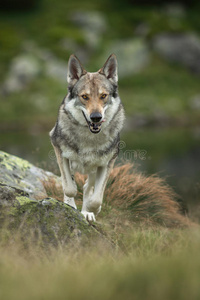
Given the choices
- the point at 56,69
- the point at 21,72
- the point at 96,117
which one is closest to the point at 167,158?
the point at 96,117

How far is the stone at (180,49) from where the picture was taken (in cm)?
4866

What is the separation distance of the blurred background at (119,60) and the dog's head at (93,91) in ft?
46.2

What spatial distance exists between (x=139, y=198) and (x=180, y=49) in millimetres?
44873

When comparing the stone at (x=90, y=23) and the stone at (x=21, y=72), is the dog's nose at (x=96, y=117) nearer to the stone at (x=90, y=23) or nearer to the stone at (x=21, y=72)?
the stone at (x=21, y=72)

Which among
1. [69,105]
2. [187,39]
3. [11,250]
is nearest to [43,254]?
[11,250]

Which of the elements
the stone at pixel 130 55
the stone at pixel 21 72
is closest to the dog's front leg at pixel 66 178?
the stone at pixel 21 72

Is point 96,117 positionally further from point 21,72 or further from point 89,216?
point 21,72

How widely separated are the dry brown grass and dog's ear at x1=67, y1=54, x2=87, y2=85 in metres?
2.01

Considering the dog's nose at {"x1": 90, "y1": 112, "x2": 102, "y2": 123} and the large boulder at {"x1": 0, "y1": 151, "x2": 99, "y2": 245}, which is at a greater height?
the dog's nose at {"x1": 90, "y1": 112, "x2": 102, "y2": 123}

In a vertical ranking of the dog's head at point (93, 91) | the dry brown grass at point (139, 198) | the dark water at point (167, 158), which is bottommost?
the dry brown grass at point (139, 198)

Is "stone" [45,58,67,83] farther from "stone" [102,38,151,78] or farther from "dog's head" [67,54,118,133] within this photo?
"dog's head" [67,54,118,133]

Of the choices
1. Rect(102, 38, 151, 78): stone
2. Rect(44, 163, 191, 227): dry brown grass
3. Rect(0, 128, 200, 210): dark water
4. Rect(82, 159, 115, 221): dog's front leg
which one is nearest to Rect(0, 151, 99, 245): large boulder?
Rect(82, 159, 115, 221): dog's front leg

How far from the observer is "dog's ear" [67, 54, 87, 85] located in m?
5.97

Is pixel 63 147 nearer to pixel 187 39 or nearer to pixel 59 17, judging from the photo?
pixel 187 39
